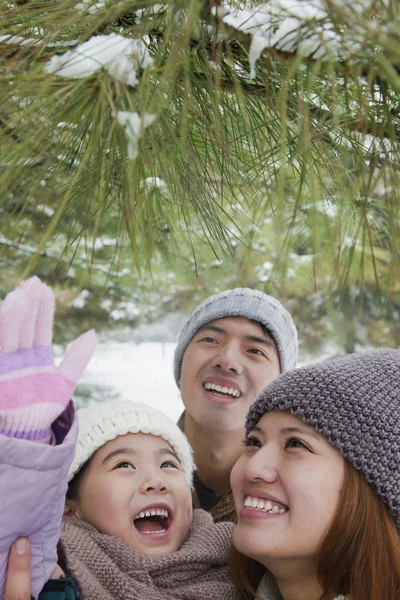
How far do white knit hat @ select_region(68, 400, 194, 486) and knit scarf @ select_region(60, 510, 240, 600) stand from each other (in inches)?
5.3

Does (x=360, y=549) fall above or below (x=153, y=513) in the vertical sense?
above

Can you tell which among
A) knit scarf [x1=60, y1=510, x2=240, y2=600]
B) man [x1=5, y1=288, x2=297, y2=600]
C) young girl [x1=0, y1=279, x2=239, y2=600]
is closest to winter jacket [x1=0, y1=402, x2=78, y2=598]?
young girl [x1=0, y1=279, x2=239, y2=600]

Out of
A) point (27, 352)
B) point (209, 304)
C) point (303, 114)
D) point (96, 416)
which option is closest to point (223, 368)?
point (209, 304)

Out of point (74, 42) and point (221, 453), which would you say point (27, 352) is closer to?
point (74, 42)

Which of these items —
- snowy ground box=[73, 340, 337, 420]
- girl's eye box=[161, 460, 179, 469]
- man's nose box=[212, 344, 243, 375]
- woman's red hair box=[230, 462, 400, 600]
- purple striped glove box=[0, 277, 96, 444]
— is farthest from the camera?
snowy ground box=[73, 340, 337, 420]

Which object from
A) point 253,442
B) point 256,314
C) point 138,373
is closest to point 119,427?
point 253,442

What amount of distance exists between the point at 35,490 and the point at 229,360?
0.80 metres

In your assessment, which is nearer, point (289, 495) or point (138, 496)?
point (289, 495)

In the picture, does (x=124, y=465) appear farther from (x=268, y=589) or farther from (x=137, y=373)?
(x=137, y=373)

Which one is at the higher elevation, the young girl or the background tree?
the background tree

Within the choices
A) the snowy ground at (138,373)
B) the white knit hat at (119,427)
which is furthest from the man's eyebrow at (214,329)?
the snowy ground at (138,373)

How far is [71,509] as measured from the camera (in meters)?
1.25

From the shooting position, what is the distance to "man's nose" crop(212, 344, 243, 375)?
156 cm

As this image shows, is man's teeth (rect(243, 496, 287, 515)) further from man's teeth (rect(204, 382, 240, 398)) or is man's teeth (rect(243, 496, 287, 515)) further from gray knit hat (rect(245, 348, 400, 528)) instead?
man's teeth (rect(204, 382, 240, 398))
